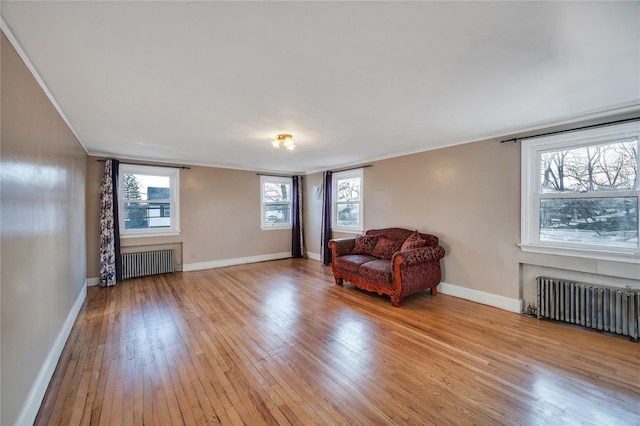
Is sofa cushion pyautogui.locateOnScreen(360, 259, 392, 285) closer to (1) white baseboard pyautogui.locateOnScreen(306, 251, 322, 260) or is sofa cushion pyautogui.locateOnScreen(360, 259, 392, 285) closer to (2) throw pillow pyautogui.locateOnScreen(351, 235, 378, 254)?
(2) throw pillow pyautogui.locateOnScreen(351, 235, 378, 254)

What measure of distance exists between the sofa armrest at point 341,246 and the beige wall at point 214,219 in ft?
8.21

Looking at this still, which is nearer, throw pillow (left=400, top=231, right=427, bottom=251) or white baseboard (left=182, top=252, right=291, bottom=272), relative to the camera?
throw pillow (left=400, top=231, right=427, bottom=251)

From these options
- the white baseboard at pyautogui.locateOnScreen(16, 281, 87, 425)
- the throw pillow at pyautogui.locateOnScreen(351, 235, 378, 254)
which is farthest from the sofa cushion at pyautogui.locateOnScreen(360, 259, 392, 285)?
the white baseboard at pyautogui.locateOnScreen(16, 281, 87, 425)

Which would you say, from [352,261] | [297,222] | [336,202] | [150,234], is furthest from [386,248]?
[150,234]

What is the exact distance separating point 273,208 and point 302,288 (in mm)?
2901

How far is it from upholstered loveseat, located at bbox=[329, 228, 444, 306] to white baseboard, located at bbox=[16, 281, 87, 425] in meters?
3.39

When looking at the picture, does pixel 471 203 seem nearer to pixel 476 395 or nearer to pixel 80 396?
pixel 476 395

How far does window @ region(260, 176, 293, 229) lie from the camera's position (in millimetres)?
6504

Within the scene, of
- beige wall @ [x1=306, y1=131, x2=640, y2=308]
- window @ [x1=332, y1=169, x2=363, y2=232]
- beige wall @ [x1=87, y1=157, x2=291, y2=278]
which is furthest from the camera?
window @ [x1=332, y1=169, x2=363, y2=232]

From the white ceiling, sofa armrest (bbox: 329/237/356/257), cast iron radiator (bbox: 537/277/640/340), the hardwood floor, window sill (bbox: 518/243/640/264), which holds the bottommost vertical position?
the hardwood floor

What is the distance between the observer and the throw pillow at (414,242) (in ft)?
12.7

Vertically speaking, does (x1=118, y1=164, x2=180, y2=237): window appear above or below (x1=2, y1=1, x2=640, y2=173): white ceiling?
below

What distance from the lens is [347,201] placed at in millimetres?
5766

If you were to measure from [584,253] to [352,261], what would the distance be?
276 cm
